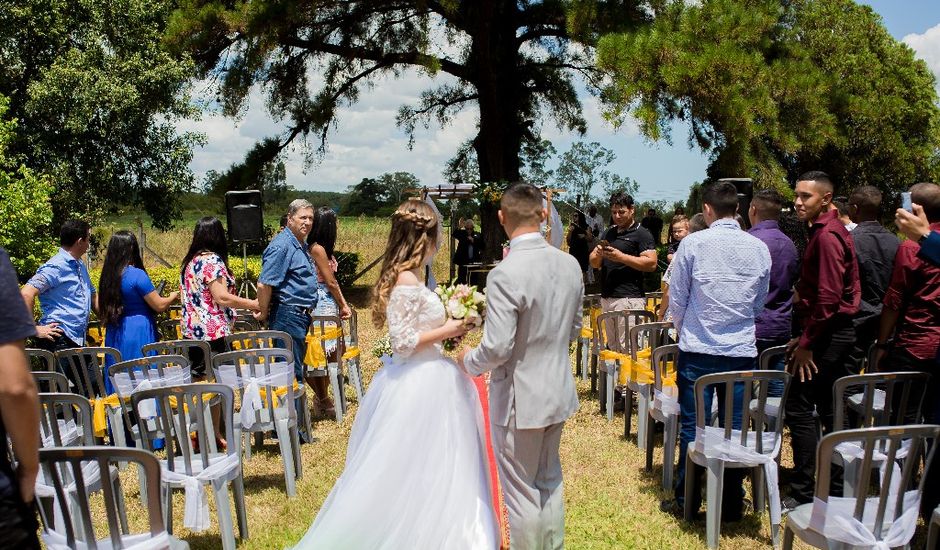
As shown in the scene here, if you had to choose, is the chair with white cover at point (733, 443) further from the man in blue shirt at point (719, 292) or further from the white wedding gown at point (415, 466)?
the white wedding gown at point (415, 466)

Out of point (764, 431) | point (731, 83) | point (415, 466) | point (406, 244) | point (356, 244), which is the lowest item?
point (356, 244)

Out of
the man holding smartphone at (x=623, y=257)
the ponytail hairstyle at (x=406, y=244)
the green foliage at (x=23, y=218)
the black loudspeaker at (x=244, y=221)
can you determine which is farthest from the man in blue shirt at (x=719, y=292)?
the black loudspeaker at (x=244, y=221)

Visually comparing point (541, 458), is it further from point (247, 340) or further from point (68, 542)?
point (247, 340)

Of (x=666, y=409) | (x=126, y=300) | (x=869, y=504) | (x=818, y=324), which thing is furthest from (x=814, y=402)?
(x=126, y=300)

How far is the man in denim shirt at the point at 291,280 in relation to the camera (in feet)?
20.2

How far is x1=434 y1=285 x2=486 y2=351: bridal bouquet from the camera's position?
3850 mm

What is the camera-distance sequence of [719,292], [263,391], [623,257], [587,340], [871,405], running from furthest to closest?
[587,340], [623,257], [263,391], [719,292], [871,405]

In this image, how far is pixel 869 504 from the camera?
3.29 metres

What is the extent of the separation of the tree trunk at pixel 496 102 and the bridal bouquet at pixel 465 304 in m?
12.3

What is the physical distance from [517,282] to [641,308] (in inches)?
160

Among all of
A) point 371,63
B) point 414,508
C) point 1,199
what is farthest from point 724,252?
point 371,63

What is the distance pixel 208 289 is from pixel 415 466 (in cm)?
294

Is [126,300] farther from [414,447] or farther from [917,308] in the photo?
[917,308]

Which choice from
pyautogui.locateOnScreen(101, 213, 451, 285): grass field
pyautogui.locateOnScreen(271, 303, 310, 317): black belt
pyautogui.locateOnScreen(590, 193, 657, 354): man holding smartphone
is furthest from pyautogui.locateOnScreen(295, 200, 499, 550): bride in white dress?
pyautogui.locateOnScreen(101, 213, 451, 285): grass field
